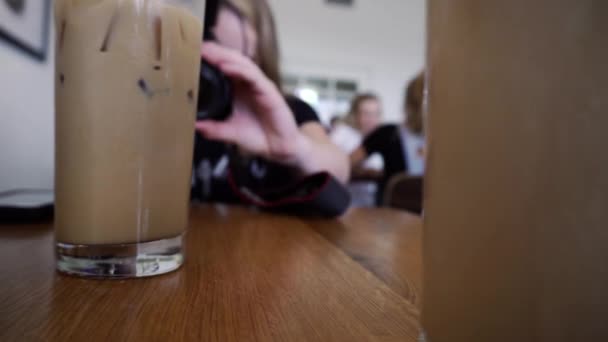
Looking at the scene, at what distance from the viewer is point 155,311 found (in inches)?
8.3

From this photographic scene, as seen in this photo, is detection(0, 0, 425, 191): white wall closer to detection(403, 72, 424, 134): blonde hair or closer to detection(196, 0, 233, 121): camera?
detection(403, 72, 424, 134): blonde hair

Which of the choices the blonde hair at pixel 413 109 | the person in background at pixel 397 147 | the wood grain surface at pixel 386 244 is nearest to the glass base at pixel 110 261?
the wood grain surface at pixel 386 244

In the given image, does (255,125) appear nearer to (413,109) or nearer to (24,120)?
(24,120)

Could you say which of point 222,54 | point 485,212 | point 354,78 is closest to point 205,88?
point 222,54

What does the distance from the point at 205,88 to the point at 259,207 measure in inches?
8.8

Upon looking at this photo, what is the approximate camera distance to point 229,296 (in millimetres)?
238

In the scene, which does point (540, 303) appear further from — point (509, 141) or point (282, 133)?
point (282, 133)

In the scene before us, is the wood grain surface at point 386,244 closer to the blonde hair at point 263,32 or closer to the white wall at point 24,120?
the blonde hair at point 263,32

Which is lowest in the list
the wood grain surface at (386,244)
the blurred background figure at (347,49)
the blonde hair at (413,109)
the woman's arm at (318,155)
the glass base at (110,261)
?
the wood grain surface at (386,244)

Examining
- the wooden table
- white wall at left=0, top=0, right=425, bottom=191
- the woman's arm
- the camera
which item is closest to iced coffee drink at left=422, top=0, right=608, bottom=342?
the wooden table

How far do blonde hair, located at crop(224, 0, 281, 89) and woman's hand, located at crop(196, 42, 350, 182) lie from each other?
0.78 feet

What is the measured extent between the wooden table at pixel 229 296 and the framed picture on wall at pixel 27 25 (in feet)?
1.49

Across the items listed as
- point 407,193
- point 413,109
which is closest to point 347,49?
point 413,109

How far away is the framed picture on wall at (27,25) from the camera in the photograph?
68 centimetres
